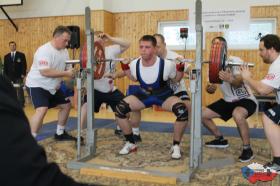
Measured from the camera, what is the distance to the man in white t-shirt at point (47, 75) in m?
4.23

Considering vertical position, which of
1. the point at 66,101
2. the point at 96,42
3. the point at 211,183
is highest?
the point at 96,42

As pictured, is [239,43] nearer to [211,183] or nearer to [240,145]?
[240,145]

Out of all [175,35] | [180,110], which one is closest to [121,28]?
[175,35]

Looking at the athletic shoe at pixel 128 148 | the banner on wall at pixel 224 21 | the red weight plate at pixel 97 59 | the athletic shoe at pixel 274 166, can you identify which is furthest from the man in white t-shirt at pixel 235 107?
the banner on wall at pixel 224 21

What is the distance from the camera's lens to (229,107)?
4188mm

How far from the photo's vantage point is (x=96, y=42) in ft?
14.3

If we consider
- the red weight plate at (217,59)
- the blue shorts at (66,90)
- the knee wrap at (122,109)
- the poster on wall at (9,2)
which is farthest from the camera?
the poster on wall at (9,2)

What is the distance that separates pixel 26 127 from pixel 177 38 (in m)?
8.47

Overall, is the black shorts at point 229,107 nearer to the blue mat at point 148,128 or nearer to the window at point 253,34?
the blue mat at point 148,128

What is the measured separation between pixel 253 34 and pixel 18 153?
8487 millimetres

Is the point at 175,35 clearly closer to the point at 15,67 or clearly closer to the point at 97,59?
the point at 15,67

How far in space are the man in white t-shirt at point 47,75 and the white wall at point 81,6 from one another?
482 cm

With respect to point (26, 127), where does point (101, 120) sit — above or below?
below

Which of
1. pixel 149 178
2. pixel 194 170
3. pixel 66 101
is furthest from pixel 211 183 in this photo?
pixel 66 101
